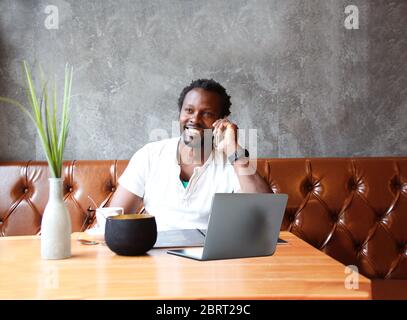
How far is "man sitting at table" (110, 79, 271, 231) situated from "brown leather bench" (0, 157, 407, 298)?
18 centimetres

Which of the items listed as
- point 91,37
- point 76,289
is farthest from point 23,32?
point 76,289

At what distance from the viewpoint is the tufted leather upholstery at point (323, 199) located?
1.78 meters

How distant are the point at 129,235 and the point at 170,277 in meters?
0.20

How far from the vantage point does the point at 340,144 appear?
2.04m

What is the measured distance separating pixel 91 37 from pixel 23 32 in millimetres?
299

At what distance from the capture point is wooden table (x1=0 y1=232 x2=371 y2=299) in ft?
2.32

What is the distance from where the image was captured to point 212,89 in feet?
6.07

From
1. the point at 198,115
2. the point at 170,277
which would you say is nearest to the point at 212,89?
the point at 198,115

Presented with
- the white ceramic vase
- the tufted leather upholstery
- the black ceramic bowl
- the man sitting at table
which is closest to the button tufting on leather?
the tufted leather upholstery

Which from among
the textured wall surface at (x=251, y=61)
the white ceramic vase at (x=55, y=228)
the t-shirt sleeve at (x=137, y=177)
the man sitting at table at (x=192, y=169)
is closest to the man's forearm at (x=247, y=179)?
the man sitting at table at (x=192, y=169)

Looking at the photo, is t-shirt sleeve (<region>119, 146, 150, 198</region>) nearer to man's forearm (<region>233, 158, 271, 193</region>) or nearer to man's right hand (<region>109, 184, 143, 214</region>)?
man's right hand (<region>109, 184, 143, 214</region>)

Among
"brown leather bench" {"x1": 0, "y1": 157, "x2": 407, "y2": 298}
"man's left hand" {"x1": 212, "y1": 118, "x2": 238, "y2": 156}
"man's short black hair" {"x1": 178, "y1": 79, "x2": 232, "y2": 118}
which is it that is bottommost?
"brown leather bench" {"x1": 0, "y1": 157, "x2": 407, "y2": 298}

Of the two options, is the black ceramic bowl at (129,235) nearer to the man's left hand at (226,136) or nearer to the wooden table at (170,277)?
the wooden table at (170,277)

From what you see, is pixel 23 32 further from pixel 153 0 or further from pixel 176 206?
pixel 176 206
